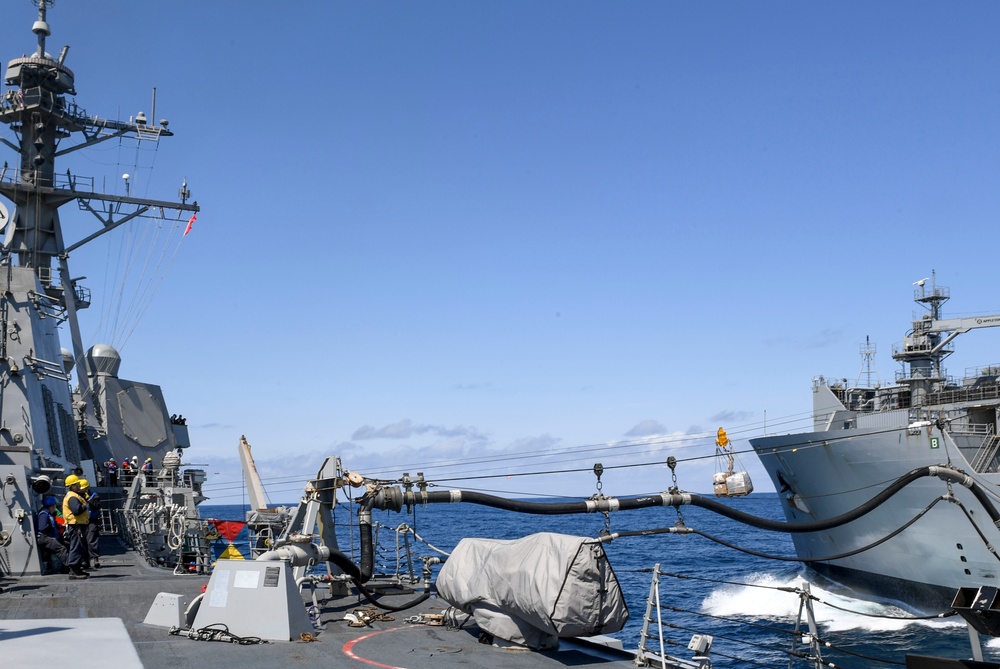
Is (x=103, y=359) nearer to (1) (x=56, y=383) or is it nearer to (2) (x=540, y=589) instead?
(1) (x=56, y=383)

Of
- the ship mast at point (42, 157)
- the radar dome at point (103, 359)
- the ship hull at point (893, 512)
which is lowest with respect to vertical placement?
the ship hull at point (893, 512)

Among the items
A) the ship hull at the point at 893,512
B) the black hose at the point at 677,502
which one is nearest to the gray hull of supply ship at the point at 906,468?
the ship hull at the point at 893,512

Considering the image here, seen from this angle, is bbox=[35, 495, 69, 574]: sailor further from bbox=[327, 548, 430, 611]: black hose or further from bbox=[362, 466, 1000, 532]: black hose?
bbox=[362, 466, 1000, 532]: black hose

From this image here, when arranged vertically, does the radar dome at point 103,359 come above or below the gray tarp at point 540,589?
above

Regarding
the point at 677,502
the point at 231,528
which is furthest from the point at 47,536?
the point at 231,528

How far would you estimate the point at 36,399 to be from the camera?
1658 centimetres

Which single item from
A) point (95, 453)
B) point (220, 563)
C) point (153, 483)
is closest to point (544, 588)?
point (220, 563)

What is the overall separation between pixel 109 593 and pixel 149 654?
402cm

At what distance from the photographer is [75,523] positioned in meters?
13.4

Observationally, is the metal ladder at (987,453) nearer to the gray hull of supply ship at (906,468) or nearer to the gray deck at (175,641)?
the gray hull of supply ship at (906,468)

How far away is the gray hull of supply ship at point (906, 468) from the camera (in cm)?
2517

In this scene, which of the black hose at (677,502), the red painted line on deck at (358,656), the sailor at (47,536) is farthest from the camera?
the sailor at (47,536)

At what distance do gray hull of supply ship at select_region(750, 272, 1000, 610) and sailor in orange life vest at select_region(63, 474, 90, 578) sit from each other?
17.8 m

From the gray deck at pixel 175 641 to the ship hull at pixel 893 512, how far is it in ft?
54.7
